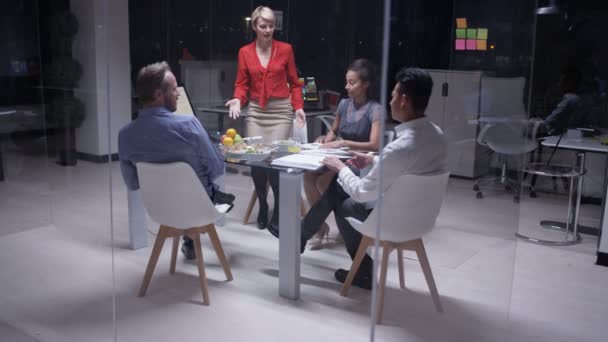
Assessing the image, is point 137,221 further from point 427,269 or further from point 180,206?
point 427,269

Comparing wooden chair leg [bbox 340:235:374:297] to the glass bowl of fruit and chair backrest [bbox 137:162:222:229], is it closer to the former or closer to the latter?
the glass bowl of fruit

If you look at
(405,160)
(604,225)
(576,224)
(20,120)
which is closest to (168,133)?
(405,160)

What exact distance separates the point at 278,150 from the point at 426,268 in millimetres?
618

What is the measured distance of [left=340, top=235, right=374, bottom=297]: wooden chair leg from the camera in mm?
1814

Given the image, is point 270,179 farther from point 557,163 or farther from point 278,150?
point 557,163

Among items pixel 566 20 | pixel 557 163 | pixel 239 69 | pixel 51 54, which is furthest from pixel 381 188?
pixel 566 20

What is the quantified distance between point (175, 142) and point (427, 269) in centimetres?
98

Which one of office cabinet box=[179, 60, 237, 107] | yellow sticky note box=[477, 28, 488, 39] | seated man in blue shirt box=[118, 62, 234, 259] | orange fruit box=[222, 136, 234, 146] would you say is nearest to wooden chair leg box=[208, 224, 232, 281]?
seated man in blue shirt box=[118, 62, 234, 259]

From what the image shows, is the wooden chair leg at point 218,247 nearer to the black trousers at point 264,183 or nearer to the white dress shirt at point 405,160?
the black trousers at point 264,183

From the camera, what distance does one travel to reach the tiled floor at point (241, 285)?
1885mm

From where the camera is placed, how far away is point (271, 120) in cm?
204

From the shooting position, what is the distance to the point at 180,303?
2.27 meters

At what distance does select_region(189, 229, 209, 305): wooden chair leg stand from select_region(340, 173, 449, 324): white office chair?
0.60 meters

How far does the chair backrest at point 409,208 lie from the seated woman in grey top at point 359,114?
15 centimetres
